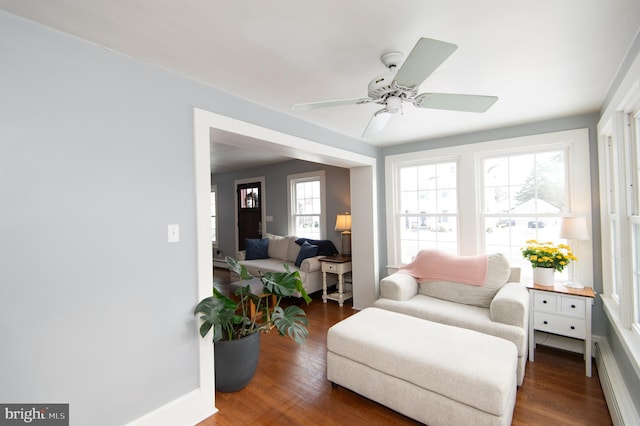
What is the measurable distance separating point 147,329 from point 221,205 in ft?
18.7

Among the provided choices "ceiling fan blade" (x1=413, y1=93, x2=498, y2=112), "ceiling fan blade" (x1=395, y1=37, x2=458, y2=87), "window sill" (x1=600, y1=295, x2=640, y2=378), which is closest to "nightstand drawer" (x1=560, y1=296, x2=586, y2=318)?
"window sill" (x1=600, y1=295, x2=640, y2=378)

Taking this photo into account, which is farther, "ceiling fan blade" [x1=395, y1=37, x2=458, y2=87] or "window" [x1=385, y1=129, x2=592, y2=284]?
"window" [x1=385, y1=129, x2=592, y2=284]

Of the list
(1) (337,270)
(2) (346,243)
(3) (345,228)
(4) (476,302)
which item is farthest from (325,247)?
(4) (476,302)

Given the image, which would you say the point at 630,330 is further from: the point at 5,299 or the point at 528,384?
the point at 5,299

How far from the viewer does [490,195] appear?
11.2 ft

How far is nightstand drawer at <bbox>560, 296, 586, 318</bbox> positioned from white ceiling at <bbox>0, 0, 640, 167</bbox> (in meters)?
1.72

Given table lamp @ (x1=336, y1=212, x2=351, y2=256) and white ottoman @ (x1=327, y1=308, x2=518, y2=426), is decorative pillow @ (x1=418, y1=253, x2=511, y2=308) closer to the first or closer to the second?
white ottoman @ (x1=327, y1=308, x2=518, y2=426)

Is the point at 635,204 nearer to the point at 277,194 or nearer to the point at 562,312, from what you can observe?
the point at 562,312

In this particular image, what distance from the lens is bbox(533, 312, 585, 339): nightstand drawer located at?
8.02 ft

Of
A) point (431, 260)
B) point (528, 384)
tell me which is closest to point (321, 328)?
point (431, 260)

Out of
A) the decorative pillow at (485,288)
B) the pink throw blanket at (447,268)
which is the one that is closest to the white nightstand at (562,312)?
the decorative pillow at (485,288)

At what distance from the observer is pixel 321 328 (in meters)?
3.42

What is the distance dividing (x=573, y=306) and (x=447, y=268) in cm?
104

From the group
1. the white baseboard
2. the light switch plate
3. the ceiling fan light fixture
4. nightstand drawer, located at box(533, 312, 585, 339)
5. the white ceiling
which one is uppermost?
the white ceiling
